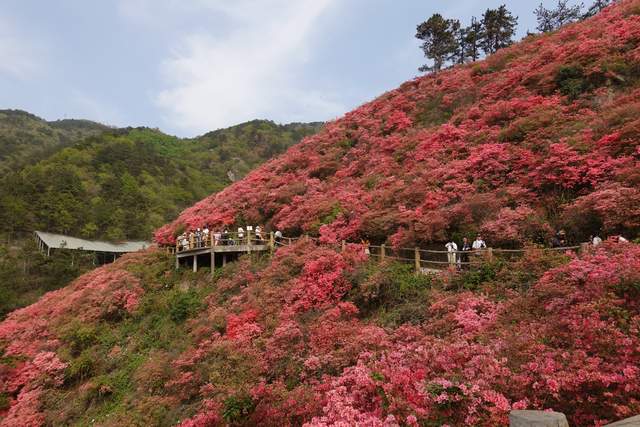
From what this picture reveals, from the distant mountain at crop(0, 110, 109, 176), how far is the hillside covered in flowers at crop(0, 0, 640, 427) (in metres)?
67.9

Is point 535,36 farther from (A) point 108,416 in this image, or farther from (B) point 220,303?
(A) point 108,416

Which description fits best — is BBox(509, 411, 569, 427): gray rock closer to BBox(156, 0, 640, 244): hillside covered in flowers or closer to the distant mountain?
BBox(156, 0, 640, 244): hillside covered in flowers

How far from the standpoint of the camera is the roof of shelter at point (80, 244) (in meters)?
47.9

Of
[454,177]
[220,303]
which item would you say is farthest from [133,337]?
[454,177]

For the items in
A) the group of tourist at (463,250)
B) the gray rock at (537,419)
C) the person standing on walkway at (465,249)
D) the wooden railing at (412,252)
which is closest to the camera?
the gray rock at (537,419)

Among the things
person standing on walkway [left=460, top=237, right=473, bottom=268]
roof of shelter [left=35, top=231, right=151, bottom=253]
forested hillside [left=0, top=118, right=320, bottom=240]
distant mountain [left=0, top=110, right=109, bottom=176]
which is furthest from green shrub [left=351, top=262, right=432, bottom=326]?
distant mountain [left=0, top=110, right=109, bottom=176]

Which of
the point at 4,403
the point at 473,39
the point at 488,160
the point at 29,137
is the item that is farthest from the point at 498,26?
the point at 29,137

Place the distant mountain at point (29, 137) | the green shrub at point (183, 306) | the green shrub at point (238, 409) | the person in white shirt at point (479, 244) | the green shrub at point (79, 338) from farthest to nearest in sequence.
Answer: the distant mountain at point (29, 137)
the green shrub at point (79, 338)
the green shrub at point (183, 306)
the person in white shirt at point (479, 244)
the green shrub at point (238, 409)

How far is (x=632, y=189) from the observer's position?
11.1 metres

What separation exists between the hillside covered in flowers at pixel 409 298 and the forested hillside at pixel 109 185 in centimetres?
3434

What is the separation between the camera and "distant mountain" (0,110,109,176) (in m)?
79.7

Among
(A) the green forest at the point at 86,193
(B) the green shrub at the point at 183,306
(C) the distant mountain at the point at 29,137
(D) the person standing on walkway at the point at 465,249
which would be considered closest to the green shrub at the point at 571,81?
(D) the person standing on walkway at the point at 465,249

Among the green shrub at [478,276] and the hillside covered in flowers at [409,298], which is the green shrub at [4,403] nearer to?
the hillside covered in flowers at [409,298]

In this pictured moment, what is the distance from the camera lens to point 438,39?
39969 millimetres
